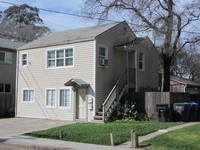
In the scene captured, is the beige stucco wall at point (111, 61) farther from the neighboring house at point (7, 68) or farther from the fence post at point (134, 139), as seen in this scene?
the neighboring house at point (7, 68)

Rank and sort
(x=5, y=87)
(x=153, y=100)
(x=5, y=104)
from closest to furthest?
(x=153, y=100) → (x=5, y=104) → (x=5, y=87)

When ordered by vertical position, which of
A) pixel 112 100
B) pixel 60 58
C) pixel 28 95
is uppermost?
pixel 60 58

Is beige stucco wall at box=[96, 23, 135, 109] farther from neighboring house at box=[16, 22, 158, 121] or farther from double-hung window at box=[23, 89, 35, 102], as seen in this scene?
double-hung window at box=[23, 89, 35, 102]

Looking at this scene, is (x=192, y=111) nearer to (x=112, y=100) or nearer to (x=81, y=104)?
(x=112, y=100)

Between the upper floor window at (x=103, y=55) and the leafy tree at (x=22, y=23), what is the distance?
38.2 m

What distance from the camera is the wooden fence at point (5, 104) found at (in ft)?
103

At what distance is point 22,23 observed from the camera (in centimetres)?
6662

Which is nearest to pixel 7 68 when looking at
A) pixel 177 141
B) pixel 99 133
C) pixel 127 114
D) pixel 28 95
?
pixel 28 95

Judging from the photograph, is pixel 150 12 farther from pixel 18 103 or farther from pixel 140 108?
pixel 18 103

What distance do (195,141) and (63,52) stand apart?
48.9 ft

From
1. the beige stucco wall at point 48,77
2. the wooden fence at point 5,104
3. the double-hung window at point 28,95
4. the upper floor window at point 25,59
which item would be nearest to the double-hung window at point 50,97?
the beige stucco wall at point 48,77

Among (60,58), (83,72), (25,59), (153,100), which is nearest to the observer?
(153,100)

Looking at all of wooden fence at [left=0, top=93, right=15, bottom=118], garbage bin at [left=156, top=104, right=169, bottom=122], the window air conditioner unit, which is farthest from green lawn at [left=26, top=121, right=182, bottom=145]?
wooden fence at [left=0, top=93, right=15, bottom=118]

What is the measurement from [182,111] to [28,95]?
13.1 metres
